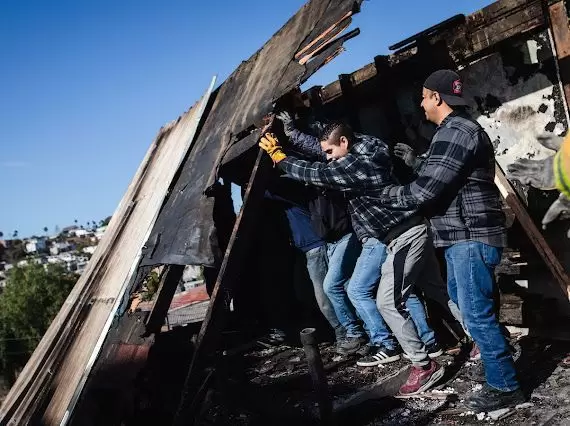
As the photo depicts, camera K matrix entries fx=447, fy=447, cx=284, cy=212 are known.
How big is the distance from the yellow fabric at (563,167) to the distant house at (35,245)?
133341 millimetres

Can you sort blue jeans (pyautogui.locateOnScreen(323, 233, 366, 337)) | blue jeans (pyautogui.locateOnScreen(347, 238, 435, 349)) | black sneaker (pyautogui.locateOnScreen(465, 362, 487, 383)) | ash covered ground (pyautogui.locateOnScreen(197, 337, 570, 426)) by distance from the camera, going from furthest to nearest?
blue jeans (pyautogui.locateOnScreen(323, 233, 366, 337)) < blue jeans (pyautogui.locateOnScreen(347, 238, 435, 349)) < black sneaker (pyautogui.locateOnScreen(465, 362, 487, 383)) < ash covered ground (pyautogui.locateOnScreen(197, 337, 570, 426))

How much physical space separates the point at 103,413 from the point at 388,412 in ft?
6.57

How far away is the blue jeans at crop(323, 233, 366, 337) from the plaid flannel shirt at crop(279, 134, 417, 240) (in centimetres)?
54

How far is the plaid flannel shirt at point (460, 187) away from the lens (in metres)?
2.84

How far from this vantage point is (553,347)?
3775 millimetres

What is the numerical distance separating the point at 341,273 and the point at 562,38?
272 cm

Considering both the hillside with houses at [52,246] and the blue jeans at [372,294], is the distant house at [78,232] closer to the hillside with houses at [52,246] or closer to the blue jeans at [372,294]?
the hillside with houses at [52,246]

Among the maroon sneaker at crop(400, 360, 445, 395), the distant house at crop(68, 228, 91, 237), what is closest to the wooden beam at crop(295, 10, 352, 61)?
the maroon sneaker at crop(400, 360, 445, 395)

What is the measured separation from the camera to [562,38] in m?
3.48

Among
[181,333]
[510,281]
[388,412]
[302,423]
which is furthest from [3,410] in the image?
[510,281]

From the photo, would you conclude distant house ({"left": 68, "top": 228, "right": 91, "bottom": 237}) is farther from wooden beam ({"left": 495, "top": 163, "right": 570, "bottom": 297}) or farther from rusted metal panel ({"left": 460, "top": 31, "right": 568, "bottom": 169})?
wooden beam ({"left": 495, "top": 163, "right": 570, "bottom": 297})

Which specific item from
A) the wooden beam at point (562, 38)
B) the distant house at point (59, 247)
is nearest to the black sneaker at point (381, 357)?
the wooden beam at point (562, 38)

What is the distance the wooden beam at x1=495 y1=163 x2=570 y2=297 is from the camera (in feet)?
11.3

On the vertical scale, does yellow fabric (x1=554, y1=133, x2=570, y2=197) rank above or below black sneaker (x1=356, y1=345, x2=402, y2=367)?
above
